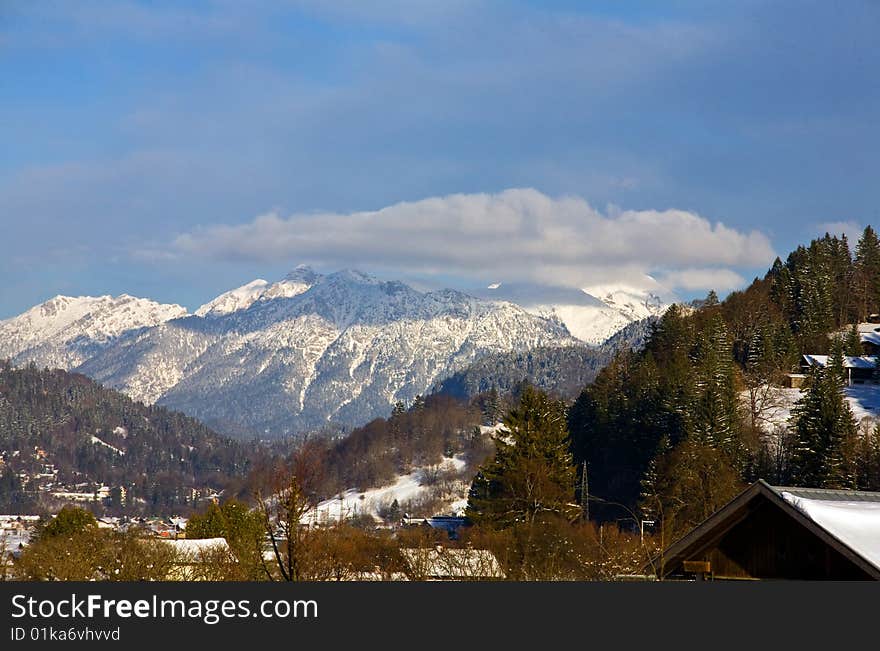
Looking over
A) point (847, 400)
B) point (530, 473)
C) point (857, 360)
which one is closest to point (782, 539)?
point (530, 473)

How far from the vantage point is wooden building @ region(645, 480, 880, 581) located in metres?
22.9

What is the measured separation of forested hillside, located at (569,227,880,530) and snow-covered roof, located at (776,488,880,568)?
60.4 meters

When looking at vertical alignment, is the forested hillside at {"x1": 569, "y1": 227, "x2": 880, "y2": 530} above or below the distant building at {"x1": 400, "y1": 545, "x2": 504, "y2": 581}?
above

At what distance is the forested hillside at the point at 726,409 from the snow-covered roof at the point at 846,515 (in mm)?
60365

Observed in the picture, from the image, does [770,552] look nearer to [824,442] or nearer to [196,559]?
[196,559]

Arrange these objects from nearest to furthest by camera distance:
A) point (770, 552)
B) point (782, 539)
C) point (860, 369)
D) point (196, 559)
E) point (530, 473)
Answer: point (782, 539), point (770, 552), point (196, 559), point (530, 473), point (860, 369)

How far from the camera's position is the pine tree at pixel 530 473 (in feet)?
280

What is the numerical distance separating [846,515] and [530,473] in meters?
63.6

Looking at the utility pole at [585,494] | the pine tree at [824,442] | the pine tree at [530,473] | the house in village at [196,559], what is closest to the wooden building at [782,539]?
the house in village at [196,559]

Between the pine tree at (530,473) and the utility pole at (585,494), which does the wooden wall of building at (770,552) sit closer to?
the pine tree at (530,473)

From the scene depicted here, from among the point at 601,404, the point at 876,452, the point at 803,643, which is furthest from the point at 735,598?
the point at 601,404

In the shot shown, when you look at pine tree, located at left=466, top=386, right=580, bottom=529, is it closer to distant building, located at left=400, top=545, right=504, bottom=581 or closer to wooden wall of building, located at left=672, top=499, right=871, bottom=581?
distant building, located at left=400, top=545, right=504, bottom=581

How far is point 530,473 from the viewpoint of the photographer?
86.9m

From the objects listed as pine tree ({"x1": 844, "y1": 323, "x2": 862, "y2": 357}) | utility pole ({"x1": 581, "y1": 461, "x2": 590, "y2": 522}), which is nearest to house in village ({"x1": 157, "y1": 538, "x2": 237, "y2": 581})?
utility pole ({"x1": 581, "y1": 461, "x2": 590, "y2": 522})
